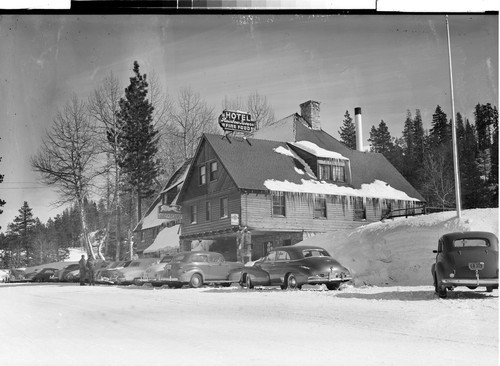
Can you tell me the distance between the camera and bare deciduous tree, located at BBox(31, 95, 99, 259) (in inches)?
320

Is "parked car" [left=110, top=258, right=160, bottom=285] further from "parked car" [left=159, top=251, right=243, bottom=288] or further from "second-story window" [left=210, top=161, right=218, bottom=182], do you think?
"second-story window" [left=210, top=161, right=218, bottom=182]

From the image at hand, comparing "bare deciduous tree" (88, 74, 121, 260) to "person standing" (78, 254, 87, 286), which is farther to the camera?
"person standing" (78, 254, 87, 286)

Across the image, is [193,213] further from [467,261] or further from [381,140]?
[467,261]

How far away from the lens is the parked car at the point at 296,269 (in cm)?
1239

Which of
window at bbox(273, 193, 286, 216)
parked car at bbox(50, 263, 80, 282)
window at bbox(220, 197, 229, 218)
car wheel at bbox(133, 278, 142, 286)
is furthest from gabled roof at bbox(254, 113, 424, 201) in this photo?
car wheel at bbox(133, 278, 142, 286)

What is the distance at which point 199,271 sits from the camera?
1415 cm

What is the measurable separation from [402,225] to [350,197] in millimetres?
1270

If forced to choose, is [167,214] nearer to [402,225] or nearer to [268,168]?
[268,168]

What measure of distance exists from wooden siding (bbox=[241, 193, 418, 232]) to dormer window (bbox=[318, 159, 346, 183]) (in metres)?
0.46

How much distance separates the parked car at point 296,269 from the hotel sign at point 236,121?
4.02m

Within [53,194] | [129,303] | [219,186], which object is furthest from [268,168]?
[53,194]

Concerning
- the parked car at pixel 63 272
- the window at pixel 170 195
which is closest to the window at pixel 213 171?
the window at pixel 170 195

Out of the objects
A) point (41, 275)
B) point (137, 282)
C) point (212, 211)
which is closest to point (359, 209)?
point (212, 211)

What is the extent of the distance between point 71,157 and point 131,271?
401cm
